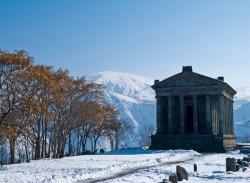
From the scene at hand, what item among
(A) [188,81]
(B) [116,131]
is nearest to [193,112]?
(A) [188,81]

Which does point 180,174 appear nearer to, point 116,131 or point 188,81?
point 188,81

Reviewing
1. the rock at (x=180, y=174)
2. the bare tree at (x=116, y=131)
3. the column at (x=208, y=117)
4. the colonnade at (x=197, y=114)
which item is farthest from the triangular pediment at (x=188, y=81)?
the rock at (x=180, y=174)

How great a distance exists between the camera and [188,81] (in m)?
58.6

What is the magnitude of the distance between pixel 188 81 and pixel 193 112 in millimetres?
4912

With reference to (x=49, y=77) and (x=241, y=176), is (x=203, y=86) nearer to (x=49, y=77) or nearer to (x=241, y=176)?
(x=49, y=77)

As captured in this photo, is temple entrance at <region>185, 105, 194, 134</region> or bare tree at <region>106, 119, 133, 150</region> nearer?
temple entrance at <region>185, 105, 194, 134</region>

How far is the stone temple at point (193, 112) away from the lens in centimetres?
5541

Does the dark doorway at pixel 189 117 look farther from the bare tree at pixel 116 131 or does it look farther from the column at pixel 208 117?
the bare tree at pixel 116 131

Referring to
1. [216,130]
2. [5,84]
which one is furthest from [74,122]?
[216,130]

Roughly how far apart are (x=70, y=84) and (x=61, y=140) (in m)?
8.98

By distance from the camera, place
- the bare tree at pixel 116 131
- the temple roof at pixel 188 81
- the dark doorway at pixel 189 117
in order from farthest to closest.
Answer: the bare tree at pixel 116 131
the dark doorway at pixel 189 117
the temple roof at pixel 188 81

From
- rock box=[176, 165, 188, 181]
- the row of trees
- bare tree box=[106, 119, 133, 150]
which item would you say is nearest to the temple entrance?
bare tree box=[106, 119, 133, 150]

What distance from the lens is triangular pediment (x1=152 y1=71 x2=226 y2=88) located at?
57156 mm

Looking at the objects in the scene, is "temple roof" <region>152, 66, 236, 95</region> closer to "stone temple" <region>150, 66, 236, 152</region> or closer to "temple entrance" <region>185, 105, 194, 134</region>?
"stone temple" <region>150, 66, 236, 152</region>
